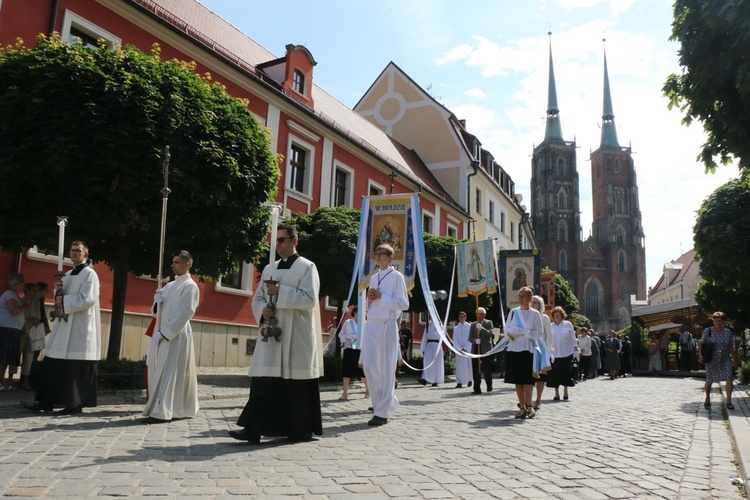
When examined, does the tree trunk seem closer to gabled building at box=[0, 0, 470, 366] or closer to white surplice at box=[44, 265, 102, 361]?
gabled building at box=[0, 0, 470, 366]

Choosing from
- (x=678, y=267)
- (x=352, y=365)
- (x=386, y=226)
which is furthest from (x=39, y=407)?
(x=678, y=267)

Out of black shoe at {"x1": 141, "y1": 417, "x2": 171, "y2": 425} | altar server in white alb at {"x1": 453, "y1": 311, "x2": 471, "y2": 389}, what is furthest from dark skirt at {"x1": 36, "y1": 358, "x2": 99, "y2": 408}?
altar server in white alb at {"x1": 453, "y1": 311, "x2": 471, "y2": 389}

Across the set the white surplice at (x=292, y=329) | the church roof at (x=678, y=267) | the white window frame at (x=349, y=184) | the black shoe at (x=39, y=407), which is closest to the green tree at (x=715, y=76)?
the white surplice at (x=292, y=329)

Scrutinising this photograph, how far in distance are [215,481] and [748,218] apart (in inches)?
669

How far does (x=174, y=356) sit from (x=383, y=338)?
2584 mm

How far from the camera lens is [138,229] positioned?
1133 cm

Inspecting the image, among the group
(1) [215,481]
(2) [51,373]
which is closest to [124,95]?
(2) [51,373]

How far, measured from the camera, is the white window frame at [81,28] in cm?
1509

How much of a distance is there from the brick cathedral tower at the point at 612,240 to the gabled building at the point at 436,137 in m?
65.4

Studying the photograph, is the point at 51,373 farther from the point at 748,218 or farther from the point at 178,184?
the point at 748,218

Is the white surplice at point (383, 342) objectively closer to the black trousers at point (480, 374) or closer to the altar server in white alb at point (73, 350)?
the altar server in white alb at point (73, 350)

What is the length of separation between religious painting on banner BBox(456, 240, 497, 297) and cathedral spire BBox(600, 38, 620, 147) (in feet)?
337

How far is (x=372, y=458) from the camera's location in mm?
5309

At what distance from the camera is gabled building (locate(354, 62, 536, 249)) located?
1508 inches
